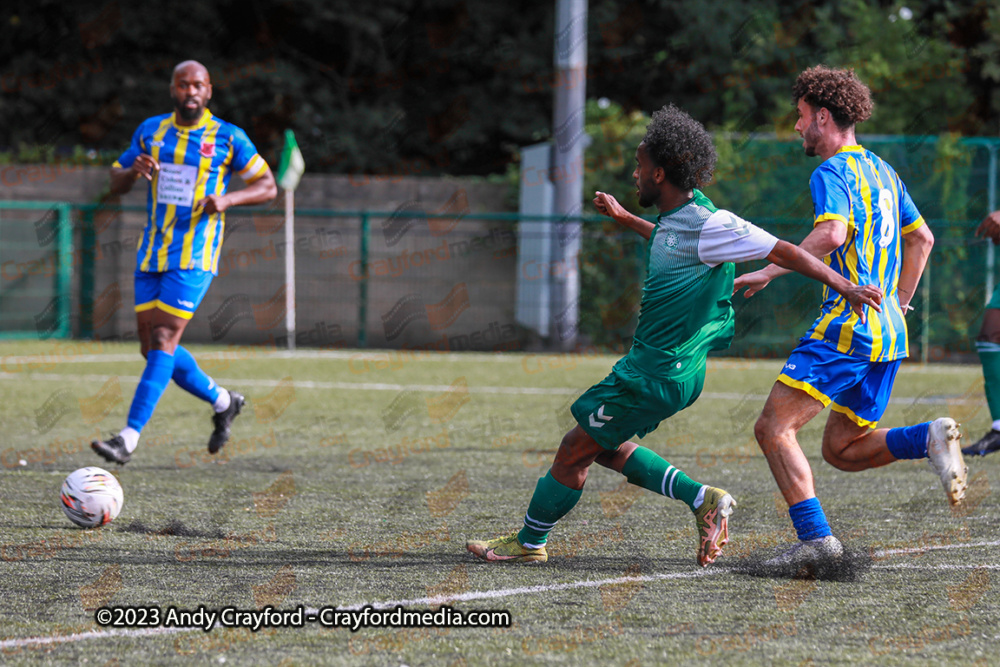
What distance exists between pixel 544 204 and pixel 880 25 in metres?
6.69

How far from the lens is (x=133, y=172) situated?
22.1 feet

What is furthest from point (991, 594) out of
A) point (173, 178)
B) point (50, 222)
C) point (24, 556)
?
point (50, 222)

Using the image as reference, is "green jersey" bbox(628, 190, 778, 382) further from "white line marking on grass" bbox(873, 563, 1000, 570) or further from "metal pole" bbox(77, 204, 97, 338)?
"metal pole" bbox(77, 204, 97, 338)

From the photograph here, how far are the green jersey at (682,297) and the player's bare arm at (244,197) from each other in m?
3.10

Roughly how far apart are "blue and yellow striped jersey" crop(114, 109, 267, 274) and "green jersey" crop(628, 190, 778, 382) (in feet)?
10.7

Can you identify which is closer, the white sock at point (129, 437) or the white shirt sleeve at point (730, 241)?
the white shirt sleeve at point (730, 241)

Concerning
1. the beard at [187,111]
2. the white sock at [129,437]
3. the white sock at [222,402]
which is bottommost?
the white sock at [222,402]

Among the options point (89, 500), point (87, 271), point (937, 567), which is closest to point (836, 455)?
point (937, 567)

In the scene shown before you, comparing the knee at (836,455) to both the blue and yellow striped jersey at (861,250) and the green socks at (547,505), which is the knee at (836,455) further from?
the green socks at (547,505)

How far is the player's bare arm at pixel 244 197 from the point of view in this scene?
6.50 meters

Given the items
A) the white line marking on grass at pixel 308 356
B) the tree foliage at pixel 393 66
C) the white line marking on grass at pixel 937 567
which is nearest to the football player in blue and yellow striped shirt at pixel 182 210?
the white line marking on grass at pixel 937 567

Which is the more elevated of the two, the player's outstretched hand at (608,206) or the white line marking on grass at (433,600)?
the player's outstretched hand at (608,206)

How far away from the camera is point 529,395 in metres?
Result: 10.8

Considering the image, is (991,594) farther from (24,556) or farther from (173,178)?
(173,178)
